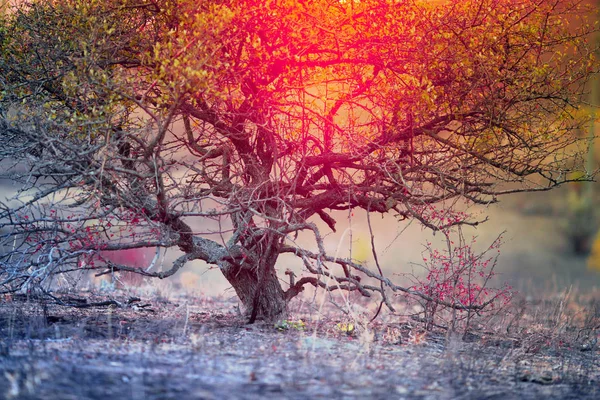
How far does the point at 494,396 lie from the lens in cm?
702

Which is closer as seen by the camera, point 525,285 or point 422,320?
point 422,320

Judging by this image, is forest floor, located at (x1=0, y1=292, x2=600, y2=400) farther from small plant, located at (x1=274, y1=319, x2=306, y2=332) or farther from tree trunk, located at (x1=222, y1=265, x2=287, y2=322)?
tree trunk, located at (x1=222, y1=265, x2=287, y2=322)

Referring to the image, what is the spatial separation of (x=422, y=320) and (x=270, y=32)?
6.15 meters

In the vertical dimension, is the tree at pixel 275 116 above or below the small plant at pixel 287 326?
above

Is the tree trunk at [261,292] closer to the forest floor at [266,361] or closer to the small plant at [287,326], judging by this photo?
the forest floor at [266,361]

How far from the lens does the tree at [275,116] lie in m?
9.92

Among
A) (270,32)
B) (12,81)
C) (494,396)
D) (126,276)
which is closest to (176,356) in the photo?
(494,396)

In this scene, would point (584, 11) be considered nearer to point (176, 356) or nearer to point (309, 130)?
point (309, 130)

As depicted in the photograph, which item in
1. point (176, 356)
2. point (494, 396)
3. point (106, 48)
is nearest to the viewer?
point (494, 396)

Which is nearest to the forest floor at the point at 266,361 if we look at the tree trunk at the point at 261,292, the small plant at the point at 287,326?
the small plant at the point at 287,326

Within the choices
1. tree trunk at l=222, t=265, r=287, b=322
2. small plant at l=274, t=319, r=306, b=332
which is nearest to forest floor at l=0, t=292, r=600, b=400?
small plant at l=274, t=319, r=306, b=332

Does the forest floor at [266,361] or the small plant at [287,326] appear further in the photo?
the small plant at [287,326]

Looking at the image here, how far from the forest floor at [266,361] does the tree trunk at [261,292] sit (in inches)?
17.6

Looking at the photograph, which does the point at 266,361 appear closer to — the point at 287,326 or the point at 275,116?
the point at 287,326
